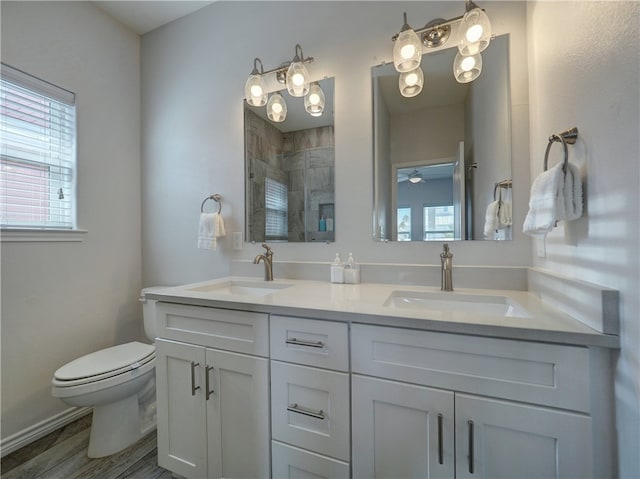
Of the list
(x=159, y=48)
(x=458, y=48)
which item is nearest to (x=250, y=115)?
(x=159, y=48)

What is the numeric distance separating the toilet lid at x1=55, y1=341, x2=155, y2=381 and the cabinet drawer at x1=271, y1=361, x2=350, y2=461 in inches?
37.3

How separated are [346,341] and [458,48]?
1.39 m

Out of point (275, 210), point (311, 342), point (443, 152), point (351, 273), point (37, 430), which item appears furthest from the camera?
point (275, 210)

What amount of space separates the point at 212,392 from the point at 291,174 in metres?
1.17

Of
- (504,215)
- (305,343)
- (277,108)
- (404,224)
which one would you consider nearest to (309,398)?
(305,343)

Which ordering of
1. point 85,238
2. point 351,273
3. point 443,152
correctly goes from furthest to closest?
point 85,238 < point 351,273 < point 443,152

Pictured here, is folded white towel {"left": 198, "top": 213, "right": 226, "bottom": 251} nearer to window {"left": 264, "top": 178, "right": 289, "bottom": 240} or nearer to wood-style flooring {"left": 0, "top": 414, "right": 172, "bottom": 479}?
window {"left": 264, "top": 178, "right": 289, "bottom": 240}

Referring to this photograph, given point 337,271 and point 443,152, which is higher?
point 443,152

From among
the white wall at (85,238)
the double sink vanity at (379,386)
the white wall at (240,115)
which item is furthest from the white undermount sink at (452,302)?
the white wall at (85,238)

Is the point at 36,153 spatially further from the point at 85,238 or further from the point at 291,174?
the point at 291,174

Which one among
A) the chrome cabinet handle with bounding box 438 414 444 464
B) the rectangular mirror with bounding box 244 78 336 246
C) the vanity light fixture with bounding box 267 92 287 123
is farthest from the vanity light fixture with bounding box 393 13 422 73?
the chrome cabinet handle with bounding box 438 414 444 464

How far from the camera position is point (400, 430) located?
86 centimetres

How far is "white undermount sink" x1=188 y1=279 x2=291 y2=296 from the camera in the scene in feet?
4.86

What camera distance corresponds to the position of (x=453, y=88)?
1326 millimetres
